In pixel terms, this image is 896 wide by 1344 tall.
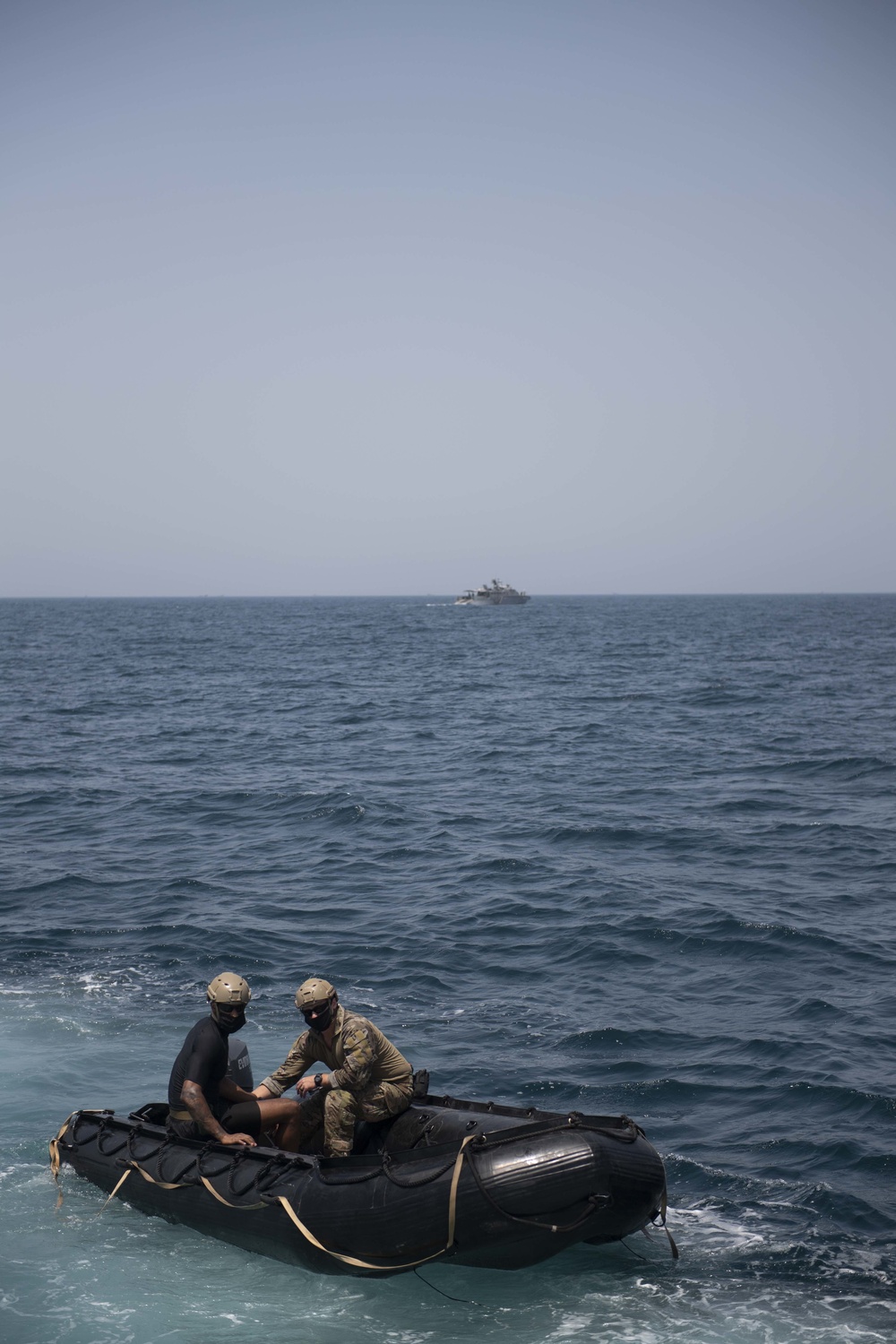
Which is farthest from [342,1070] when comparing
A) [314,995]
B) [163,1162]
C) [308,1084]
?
[163,1162]

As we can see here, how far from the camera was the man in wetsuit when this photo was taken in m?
9.93

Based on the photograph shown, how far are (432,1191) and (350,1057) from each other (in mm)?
1244

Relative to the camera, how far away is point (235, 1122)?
412 inches

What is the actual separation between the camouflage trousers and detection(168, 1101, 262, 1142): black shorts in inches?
28.8

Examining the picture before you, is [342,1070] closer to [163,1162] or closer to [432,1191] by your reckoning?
[432,1191]

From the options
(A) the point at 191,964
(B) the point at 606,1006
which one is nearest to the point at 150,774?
(A) the point at 191,964

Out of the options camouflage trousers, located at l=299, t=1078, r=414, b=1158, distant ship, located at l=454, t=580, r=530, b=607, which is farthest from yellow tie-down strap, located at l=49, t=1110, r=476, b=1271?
distant ship, located at l=454, t=580, r=530, b=607

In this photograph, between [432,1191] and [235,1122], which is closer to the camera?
[432,1191]

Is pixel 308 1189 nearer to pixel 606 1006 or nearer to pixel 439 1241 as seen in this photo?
pixel 439 1241

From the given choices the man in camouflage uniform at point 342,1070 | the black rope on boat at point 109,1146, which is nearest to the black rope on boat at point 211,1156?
the man in camouflage uniform at point 342,1070

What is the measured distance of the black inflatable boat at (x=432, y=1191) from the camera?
8992mm

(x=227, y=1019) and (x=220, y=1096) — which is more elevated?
Result: (x=227, y=1019)

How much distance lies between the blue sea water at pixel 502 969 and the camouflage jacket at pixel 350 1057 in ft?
5.07

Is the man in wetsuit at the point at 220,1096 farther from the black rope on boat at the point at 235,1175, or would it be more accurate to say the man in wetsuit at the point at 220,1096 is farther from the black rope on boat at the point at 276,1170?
the black rope on boat at the point at 276,1170
